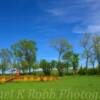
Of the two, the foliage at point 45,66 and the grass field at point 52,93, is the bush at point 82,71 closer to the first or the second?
the foliage at point 45,66

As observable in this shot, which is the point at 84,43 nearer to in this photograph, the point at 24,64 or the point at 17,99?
the point at 24,64

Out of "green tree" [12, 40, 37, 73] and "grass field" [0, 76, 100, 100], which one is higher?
"green tree" [12, 40, 37, 73]

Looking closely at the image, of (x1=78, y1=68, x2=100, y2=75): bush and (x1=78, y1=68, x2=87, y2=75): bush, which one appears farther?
(x1=78, y1=68, x2=87, y2=75): bush

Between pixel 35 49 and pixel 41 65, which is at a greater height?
pixel 35 49

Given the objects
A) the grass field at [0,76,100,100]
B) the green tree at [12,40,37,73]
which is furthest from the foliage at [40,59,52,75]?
the grass field at [0,76,100,100]

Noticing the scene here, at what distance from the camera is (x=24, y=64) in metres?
70.2

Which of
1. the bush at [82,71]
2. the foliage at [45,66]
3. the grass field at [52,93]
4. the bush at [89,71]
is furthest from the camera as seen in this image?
the foliage at [45,66]

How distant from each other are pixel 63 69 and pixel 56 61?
2.90 meters

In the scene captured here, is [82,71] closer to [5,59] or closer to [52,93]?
[5,59]

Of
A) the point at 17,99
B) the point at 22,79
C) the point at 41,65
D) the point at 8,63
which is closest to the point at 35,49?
the point at 41,65

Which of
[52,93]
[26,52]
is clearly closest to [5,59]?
[26,52]

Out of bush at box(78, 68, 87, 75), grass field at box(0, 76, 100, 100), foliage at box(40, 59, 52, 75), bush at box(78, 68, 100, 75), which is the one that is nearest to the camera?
grass field at box(0, 76, 100, 100)

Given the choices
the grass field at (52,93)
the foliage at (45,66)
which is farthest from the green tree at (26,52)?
the grass field at (52,93)

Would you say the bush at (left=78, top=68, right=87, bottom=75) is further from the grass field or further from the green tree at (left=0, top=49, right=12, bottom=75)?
the grass field
